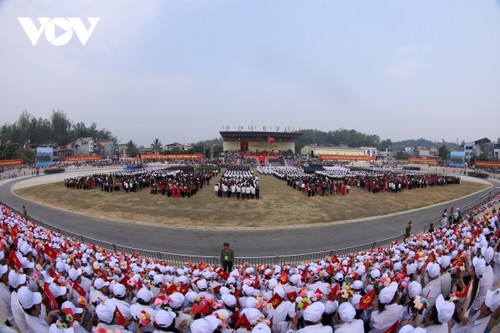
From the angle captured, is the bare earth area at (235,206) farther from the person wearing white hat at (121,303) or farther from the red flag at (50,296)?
the red flag at (50,296)

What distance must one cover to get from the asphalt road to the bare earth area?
115 centimetres

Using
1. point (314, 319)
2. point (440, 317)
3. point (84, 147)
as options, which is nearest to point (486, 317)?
point (440, 317)

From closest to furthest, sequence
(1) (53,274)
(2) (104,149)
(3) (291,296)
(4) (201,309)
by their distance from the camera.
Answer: (4) (201,309)
(3) (291,296)
(1) (53,274)
(2) (104,149)

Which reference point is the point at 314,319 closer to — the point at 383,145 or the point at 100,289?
the point at 100,289

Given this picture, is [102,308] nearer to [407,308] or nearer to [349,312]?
[349,312]

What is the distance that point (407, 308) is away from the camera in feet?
13.3

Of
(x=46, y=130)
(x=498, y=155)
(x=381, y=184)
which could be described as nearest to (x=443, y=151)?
(x=498, y=155)

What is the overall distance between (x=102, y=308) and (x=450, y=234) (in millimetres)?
10485

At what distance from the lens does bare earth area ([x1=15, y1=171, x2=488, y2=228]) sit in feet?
54.9

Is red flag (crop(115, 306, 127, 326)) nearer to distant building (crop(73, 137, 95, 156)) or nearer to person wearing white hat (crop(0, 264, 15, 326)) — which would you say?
person wearing white hat (crop(0, 264, 15, 326))

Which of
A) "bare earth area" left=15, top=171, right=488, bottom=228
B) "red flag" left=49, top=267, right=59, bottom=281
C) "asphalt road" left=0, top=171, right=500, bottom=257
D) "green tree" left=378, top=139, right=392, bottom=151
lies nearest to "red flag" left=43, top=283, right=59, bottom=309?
"red flag" left=49, top=267, right=59, bottom=281

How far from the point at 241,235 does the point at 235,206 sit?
20.6 ft

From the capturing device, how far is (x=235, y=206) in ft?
66.3

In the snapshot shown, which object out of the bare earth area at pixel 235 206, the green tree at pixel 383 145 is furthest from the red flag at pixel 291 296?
the green tree at pixel 383 145
